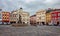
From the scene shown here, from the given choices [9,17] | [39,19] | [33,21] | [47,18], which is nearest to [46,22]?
[47,18]

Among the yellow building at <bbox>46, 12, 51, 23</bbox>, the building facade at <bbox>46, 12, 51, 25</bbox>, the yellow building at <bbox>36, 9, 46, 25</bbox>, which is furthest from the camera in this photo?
the yellow building at <bbox>36, 9, 46, 25</bbox>

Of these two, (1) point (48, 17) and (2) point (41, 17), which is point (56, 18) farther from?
(2) point (41, 17)

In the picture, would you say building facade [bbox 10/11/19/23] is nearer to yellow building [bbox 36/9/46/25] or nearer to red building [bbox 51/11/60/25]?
yellow building [bbox 36/9/46/25]

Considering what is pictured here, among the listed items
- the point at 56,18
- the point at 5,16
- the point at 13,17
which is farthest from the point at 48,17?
the point at 5,16

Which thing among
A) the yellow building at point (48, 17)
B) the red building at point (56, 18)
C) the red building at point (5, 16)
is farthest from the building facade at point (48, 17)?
the red building at point (5, 16)

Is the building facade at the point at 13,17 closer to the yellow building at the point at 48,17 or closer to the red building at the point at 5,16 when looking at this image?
the red building at the point at 5,16

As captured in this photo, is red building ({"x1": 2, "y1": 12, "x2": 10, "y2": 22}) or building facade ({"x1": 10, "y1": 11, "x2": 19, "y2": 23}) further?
building facade ({"x1": 10, "y1": 11, "x2": 19, "y2": 23})

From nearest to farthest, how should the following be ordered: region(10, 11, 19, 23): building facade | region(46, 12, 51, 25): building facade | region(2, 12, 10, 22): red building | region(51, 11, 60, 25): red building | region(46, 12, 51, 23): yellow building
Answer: region(51, 11, 60, 25): red building
region(46, 12, 51, 25): building facade
region(46, 12, 51, 23): yellow building
region(2, 12, 10, 22): red building
region(10, 11, 19, 23): building facade

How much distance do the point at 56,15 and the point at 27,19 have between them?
127 ft

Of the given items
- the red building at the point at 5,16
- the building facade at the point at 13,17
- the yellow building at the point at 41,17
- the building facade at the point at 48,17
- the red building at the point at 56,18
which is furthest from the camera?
the yellow building at the point at 41,17

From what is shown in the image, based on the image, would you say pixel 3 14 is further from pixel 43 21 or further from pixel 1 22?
pixel 43 21

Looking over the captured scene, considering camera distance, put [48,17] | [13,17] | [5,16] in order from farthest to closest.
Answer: [13,17] → [5,16] → [48,17]

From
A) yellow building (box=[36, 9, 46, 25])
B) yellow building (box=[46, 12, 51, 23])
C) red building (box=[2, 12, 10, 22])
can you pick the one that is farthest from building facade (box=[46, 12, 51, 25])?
red building (box=[2, 12, 10, 22])

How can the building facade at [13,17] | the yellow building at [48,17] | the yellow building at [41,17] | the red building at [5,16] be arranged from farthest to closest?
1. the yellow building at [41,17]
2. the building facade at [13,17]
3. the red building at [5,16]
4. the yellow building at [48,17]
